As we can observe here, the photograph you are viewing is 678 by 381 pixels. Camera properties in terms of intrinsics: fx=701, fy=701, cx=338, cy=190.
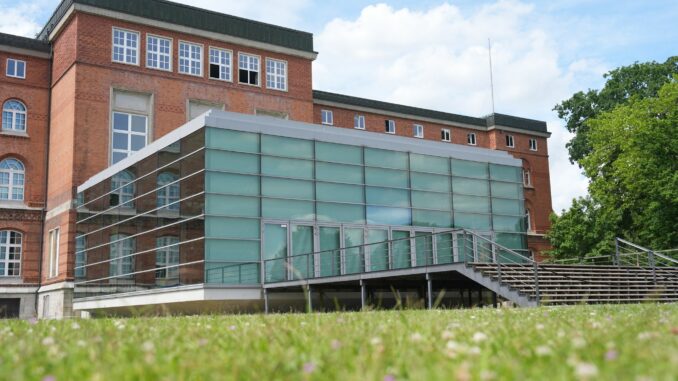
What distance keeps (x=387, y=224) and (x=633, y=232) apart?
707 inches

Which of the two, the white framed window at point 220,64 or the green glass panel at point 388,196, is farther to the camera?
the white framed window at point 220,64

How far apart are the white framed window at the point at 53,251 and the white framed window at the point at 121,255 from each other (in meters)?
6.64

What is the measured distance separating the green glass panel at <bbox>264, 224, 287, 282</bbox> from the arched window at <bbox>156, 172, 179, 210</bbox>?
3500 mm

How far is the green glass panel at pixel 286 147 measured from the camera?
85.8ft

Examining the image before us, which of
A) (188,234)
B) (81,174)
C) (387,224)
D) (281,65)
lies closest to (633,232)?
(387,224)

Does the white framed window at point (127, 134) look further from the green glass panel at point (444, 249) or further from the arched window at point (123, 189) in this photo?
the green glass panel at point (444, 249)

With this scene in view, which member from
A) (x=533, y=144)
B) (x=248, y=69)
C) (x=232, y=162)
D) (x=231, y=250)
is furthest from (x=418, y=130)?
(x=231, y=250)

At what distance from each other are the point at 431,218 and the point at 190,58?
16.4 meters

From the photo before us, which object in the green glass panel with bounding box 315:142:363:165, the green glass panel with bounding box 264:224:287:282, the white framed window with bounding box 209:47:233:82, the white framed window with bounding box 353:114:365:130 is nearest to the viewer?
the green glass panel with bounding box 264:224:287:282

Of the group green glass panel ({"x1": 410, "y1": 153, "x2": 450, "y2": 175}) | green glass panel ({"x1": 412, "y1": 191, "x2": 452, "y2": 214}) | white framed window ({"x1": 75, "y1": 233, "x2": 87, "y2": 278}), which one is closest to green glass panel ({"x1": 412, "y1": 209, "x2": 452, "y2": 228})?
green glass panel ({"x1": 412, "y1": 191, "x2": 452, "y2": 214})

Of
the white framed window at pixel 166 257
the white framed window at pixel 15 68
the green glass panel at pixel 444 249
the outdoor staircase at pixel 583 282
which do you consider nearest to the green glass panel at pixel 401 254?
the green glass panel at pixel 444 249

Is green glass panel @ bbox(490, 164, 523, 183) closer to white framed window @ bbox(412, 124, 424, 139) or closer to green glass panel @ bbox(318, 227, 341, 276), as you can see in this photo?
green glass panel @ bbox(318, 227, 341, 276)

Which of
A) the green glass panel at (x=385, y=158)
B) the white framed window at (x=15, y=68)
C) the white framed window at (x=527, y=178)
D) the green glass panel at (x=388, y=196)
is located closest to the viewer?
the green glass panel at (x=388, y=196)

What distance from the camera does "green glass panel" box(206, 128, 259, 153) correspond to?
24.8 m
